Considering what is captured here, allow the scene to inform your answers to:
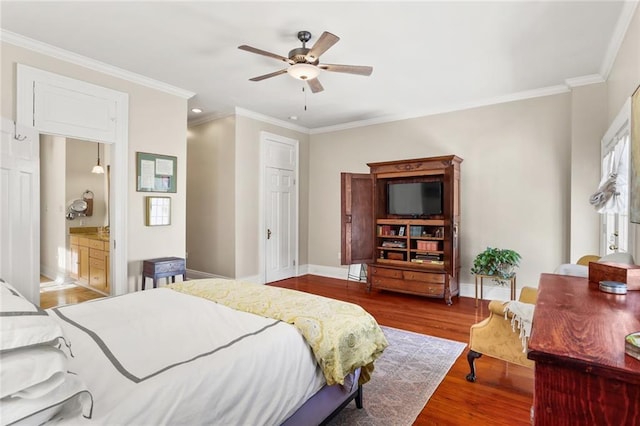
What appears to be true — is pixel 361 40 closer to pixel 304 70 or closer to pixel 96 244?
pixel 304 70

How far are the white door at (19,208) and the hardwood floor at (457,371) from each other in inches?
63.3

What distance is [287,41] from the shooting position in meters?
2.98

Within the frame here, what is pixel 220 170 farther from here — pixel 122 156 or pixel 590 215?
pixel 590 215

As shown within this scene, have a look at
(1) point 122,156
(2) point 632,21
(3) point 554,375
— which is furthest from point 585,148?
(1) point 122,156

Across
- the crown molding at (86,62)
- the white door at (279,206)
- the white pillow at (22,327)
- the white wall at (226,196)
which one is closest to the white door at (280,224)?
the white door at (279,206)

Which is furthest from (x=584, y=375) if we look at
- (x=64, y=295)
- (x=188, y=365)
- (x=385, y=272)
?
(x=64, y=295)

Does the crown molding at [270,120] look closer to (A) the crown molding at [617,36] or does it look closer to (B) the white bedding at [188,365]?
(B) the white bedding at [188,365]

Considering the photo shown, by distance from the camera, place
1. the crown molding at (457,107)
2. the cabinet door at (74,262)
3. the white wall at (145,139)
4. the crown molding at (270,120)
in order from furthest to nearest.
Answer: the cabinet door at (74,262)
the crown molding at (270,120)
the crown molding at (457,107)
the white wall at (145,139)

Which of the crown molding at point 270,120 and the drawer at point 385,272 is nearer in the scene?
the drawer at point 385,272

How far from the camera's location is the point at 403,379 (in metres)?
2.48

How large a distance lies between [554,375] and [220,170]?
201 inches

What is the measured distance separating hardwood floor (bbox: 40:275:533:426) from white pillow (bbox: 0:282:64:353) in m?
1.98

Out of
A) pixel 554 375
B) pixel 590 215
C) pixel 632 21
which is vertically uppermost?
pixel 632 21

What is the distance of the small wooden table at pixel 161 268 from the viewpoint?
3693mm
